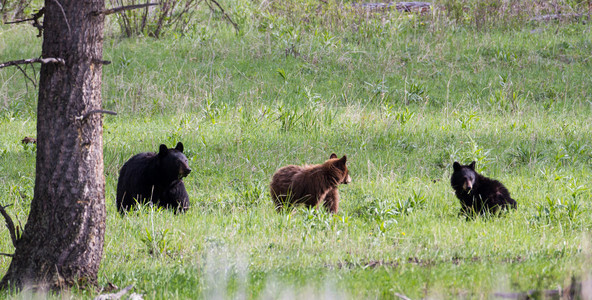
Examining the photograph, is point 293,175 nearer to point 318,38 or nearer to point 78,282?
point 78,282

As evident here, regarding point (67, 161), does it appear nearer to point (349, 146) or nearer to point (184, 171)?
point (184, 171)

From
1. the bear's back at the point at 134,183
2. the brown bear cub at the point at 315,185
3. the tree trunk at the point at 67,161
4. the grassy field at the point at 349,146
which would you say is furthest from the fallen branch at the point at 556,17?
the tree trunk at the point at 67,161

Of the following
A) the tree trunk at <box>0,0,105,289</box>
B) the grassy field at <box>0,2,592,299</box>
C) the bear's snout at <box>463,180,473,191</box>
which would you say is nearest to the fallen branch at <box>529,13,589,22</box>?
the grassy field at <box>0,2,592,299</box>

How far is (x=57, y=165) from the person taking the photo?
4555 millimetres

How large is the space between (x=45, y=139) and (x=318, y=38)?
1179 cm

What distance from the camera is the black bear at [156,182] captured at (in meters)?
7.78

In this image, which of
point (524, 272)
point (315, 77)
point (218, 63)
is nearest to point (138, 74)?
point (218, 63)

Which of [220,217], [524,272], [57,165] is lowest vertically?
[220,217]

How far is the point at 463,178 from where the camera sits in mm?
7500

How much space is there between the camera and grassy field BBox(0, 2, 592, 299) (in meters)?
5.01

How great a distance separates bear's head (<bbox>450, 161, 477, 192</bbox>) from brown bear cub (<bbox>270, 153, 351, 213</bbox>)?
134 centimetres

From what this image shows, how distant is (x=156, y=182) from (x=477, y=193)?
4090 millimetres

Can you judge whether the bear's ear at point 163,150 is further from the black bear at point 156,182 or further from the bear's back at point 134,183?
the bear's back at point 134,183

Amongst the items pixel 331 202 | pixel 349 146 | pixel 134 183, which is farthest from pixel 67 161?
pixel 349 146
